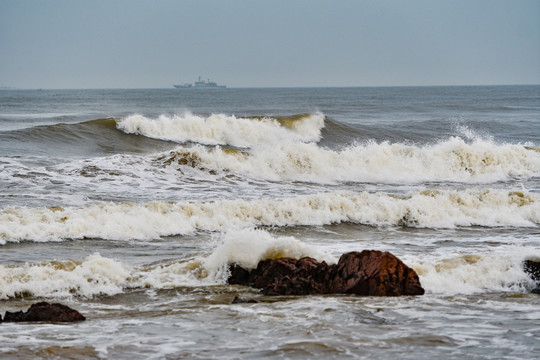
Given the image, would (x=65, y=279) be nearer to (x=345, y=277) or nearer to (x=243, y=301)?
(x=243, y=301)

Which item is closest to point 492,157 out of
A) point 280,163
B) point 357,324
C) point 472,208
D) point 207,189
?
point 280,163

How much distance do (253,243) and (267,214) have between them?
5.86 meters

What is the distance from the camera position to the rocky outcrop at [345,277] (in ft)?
30.7

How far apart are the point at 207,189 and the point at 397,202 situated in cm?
588

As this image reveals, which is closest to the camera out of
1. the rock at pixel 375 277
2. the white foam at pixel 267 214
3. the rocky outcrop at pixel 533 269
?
the rock at pixel 375 277

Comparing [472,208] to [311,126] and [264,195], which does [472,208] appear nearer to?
[264,195]

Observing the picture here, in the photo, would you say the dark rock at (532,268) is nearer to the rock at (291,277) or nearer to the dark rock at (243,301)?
the rock at (291,277)

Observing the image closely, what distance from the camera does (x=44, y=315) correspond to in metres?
8.05

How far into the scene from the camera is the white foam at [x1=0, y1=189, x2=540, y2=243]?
14164 mm

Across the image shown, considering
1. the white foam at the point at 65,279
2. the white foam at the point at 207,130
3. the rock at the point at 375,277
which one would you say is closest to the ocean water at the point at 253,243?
the white foam at the point at 65,279

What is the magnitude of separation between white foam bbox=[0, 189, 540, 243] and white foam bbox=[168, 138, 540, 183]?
651cm

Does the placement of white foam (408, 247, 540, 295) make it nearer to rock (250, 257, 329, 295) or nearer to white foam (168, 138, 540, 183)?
rock (250, 257, 329, 295)

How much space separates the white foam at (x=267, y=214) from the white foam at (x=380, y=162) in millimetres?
6513

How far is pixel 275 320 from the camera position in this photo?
26.5 ft
